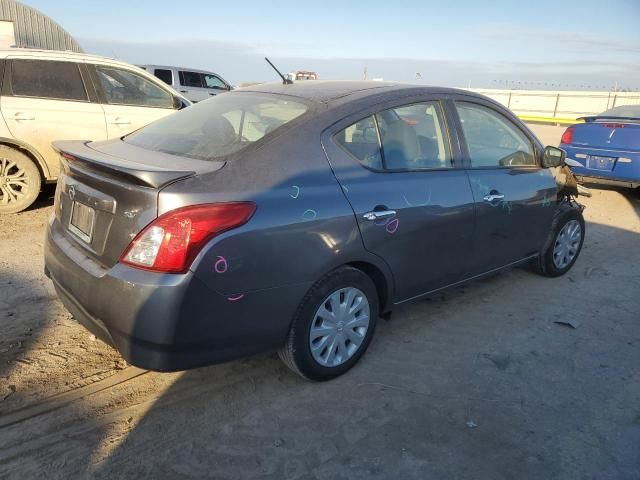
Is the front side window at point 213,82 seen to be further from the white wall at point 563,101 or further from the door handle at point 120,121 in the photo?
the white wall at point 563,101

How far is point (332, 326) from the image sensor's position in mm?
2912

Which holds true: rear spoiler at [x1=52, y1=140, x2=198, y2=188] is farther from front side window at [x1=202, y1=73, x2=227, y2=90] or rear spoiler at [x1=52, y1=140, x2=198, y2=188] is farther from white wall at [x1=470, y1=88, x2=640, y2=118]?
white wall at [x1=470, y1=88, x2=640, y2=118]

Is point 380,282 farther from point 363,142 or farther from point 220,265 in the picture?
point 220,265

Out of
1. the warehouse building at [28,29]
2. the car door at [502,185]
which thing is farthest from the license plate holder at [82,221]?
the warehouse building at [28,29]

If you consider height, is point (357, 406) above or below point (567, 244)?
below

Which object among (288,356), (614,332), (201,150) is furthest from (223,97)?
(614,332)

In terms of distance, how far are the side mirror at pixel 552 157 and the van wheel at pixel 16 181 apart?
5356 mm

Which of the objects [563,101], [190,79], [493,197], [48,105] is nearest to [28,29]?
[190,79]

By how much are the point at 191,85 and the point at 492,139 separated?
589 inches

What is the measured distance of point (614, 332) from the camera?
381 cm

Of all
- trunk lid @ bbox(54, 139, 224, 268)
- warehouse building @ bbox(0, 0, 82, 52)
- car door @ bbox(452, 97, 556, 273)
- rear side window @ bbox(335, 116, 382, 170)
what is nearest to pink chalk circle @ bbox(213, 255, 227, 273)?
trunk lid @ bbox(54, 139, 224, 268)

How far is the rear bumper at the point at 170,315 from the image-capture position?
2.26 metres

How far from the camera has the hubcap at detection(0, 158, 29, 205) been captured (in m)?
5.70

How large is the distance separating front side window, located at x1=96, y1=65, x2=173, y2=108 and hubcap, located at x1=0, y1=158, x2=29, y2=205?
1351 mm
